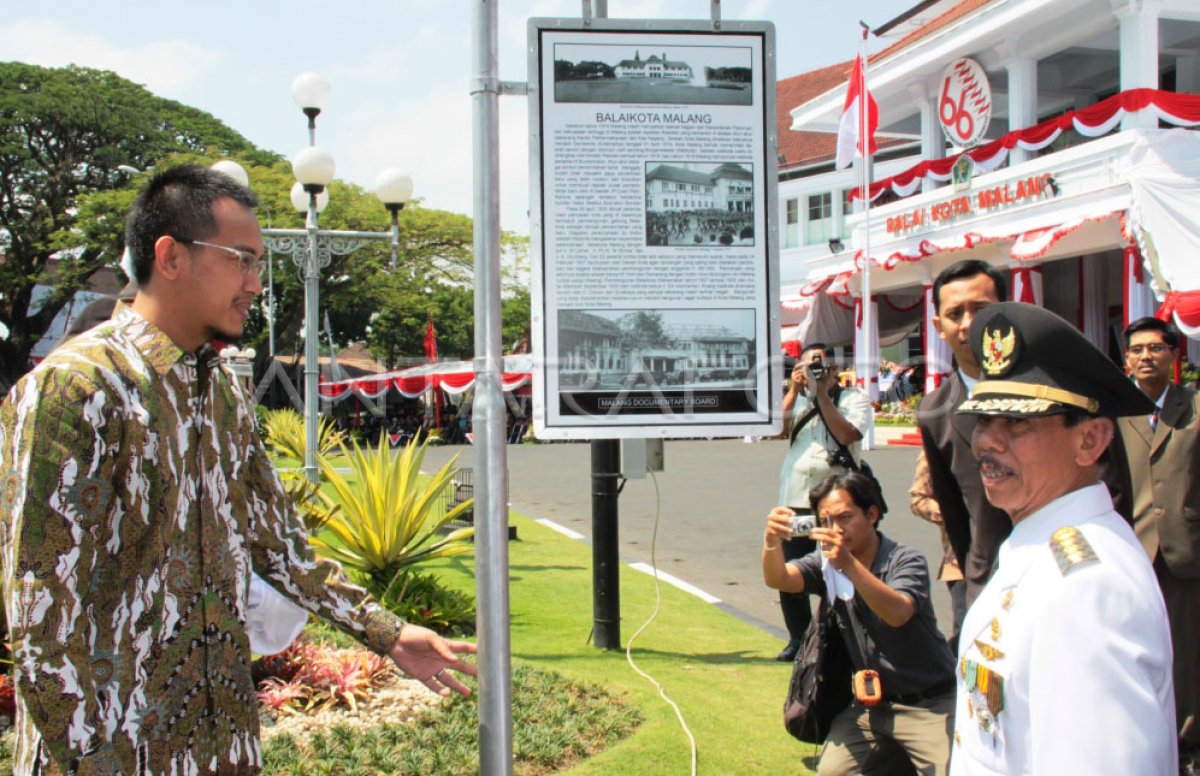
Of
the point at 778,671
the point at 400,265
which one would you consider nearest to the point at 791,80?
the point at 400,265

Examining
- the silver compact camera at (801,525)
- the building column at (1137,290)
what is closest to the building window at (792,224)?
the building column at (1137,290)

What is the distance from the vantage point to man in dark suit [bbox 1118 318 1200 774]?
4.32 metres

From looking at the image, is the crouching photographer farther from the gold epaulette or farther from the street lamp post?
the street lamp post

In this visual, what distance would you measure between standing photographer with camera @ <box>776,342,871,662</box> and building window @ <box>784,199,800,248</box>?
1227 inches

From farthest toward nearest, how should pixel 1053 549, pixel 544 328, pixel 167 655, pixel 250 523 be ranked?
pixel 544 328 < pixel 250 523 < pixel 167 655 < pixel 1053 549

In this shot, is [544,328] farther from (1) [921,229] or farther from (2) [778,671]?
(1) [921,229]

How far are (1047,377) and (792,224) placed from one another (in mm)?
35302

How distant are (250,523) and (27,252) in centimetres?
3641

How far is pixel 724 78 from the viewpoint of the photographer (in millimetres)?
2668

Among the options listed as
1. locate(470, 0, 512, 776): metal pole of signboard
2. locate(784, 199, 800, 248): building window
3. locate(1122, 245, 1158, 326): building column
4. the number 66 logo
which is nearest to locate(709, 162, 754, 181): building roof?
locate(470, 0, 512, 776): metal pole of signboard

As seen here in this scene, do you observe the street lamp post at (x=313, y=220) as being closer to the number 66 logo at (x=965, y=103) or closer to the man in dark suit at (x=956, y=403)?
the man in dark suit at (x=956, y=403)

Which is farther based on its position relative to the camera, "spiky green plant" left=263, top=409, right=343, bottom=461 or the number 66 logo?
the number 66 logo

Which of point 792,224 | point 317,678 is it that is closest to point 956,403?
point 317,678

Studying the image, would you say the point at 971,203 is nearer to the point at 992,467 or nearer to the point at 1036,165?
the point at 1036,165
